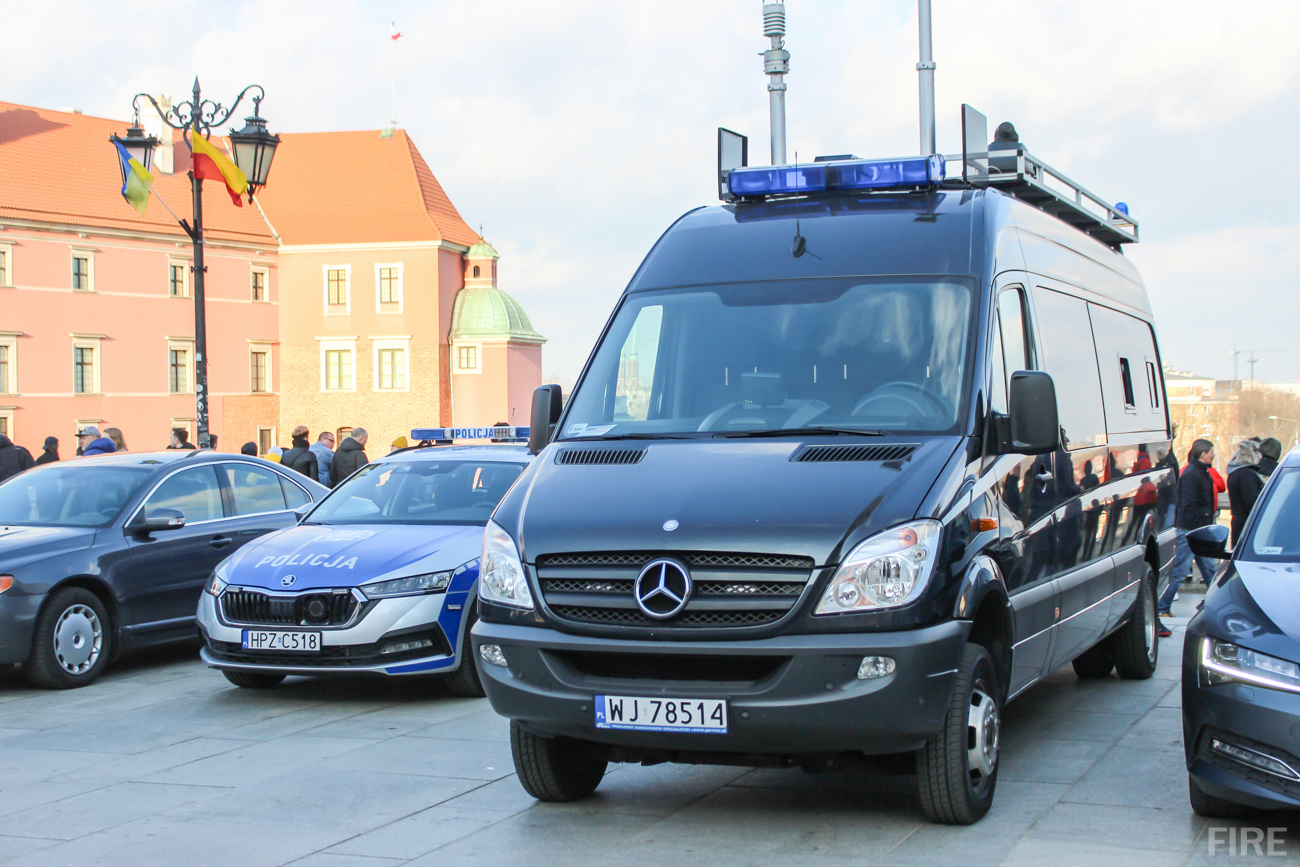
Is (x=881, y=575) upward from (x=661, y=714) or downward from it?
upward

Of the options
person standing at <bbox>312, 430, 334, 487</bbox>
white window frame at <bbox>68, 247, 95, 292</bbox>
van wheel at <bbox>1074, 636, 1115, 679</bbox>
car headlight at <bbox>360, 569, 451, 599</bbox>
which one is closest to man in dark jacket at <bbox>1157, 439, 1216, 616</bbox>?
van wheel at <bbox>1074, 636, 1115, 679</bbox>

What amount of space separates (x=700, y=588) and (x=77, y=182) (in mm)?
62584

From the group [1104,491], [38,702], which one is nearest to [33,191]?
[38,702]

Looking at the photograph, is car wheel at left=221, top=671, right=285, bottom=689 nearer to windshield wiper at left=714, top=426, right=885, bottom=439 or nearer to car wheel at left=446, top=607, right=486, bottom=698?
car wheel at left=446, top=607, right=486, bottom=698

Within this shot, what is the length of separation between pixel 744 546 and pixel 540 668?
965 mm

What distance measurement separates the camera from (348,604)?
→ 8570 millimetres

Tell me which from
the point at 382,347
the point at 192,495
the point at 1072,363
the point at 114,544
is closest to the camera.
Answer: the point at 1072,363

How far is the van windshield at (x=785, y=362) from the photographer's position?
607 centimetres

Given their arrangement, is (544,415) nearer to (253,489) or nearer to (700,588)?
(700,588)

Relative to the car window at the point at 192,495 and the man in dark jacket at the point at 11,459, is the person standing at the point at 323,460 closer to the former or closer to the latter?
the man in dark jacket at the point at 11,459

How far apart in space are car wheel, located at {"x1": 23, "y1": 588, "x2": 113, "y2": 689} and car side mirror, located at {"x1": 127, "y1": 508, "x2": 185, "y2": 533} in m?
0.61

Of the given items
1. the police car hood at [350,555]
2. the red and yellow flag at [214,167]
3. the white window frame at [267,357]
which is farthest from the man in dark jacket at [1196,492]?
the white window frame at [267,357]

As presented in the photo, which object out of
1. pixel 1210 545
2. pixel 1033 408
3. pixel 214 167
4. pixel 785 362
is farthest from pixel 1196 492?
pixel 214 167

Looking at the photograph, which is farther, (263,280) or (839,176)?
(263,280)
